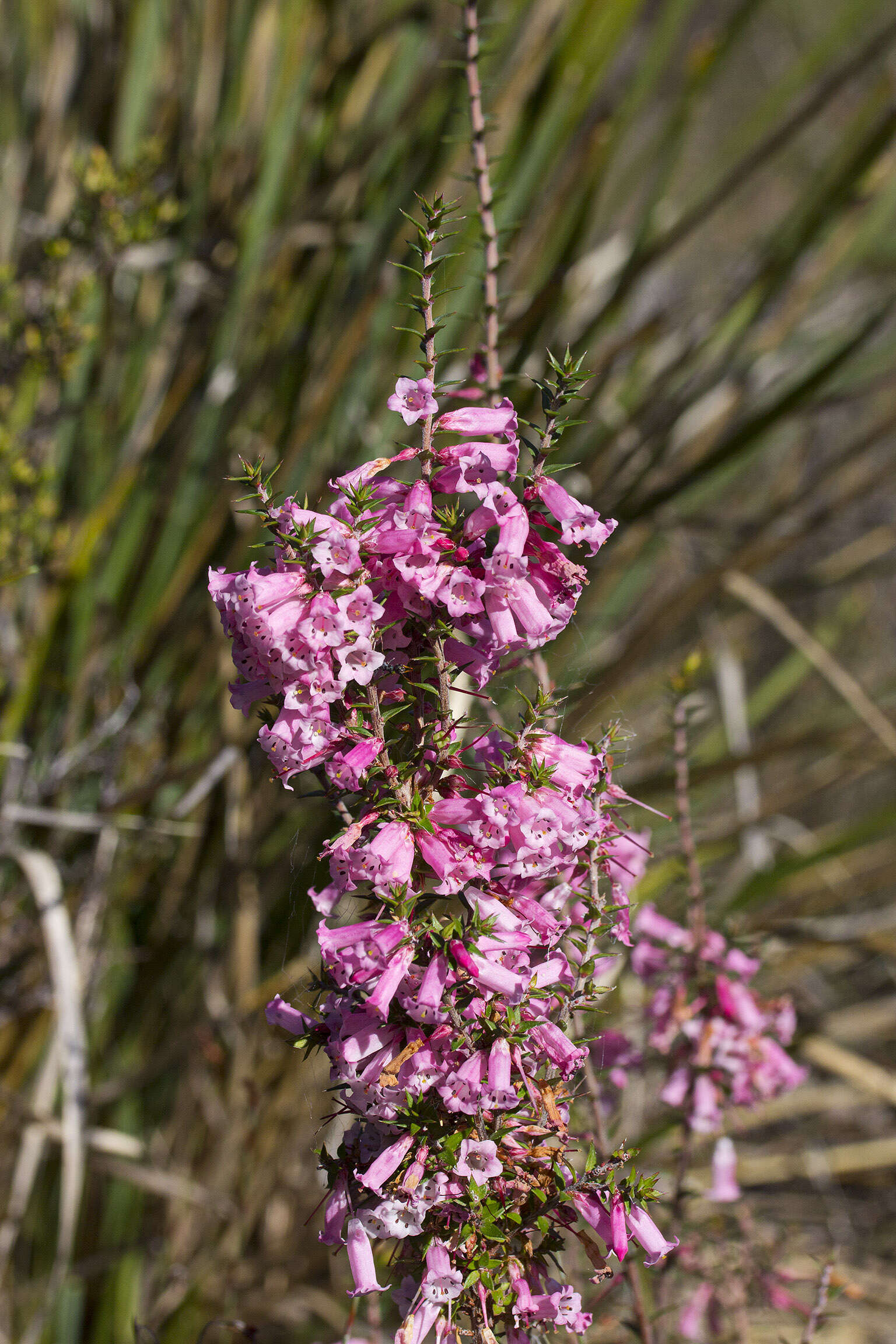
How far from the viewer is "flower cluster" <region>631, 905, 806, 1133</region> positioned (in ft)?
3.42

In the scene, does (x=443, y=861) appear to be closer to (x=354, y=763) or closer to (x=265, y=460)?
(x=354, y=763)

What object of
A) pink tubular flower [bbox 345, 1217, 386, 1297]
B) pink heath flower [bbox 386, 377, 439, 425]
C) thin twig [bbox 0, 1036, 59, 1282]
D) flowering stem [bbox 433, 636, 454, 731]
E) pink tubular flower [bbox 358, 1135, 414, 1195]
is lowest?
thin twig [bbox 0, 1036, 59, 1282]

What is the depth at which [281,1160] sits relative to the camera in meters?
1.78

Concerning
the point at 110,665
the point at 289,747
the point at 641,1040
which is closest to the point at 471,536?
the point at 289,747

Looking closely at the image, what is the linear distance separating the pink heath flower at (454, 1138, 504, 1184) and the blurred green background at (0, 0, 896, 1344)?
0.78 m

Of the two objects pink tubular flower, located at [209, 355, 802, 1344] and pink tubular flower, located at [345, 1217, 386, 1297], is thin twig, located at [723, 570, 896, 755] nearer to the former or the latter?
pink tubular flower, located at [209, 355, 802, 1344]

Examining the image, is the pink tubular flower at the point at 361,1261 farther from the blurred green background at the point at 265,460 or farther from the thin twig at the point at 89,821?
the thin twig at the point at 89,821

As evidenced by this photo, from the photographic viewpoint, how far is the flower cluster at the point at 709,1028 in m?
1.04

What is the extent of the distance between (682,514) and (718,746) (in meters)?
0.62

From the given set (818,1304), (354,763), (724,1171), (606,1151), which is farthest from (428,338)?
(724,1171)

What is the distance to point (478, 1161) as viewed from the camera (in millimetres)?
611

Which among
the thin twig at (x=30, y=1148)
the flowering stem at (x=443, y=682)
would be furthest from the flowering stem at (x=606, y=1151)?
the thin twig at (x=30, y=1148)

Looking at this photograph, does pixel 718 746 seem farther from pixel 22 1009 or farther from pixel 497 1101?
pixel 497 1101

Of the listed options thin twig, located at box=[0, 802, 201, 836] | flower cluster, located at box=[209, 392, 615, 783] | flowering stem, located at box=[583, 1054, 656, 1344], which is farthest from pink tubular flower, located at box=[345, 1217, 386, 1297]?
thin twig, located at box=[0, 802, 201, 836]
